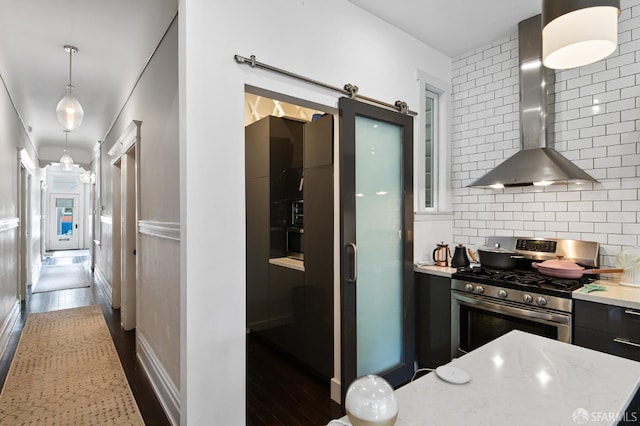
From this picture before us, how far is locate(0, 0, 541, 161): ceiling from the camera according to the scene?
2.39 meters

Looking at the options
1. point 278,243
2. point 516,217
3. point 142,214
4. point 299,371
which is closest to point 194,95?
point 142,214

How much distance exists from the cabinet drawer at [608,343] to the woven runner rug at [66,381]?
9.49ft

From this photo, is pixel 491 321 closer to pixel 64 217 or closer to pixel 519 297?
pixel 519 297

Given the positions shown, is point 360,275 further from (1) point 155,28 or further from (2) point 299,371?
(1) point 155,28

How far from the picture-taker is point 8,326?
151 inches

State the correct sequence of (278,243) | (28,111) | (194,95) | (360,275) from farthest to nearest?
(28,111)
(278,243)
(360,275)
(194,95)

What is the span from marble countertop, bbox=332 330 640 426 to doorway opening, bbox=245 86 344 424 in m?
1.53

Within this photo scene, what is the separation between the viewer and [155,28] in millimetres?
2527

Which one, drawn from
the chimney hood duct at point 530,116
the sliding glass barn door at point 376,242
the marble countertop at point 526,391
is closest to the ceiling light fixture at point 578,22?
the marble countertop at point 526,391

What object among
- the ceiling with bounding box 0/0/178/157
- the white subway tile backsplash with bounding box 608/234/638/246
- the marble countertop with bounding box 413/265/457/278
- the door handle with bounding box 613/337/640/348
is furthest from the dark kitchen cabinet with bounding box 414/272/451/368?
the ceiling with bounding box 0/0/178/157

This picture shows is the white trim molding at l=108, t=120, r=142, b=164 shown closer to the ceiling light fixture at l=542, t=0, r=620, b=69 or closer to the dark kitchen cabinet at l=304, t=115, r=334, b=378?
the dark kitchen cabinet at l=304, t=115, r=334, b=378

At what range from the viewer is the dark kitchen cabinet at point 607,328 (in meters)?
1.80

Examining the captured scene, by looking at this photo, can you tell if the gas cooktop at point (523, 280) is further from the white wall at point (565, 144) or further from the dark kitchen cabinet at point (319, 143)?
the dark kitchen cabinet at point (319, 143)

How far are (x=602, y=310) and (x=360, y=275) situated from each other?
4.80 ft
